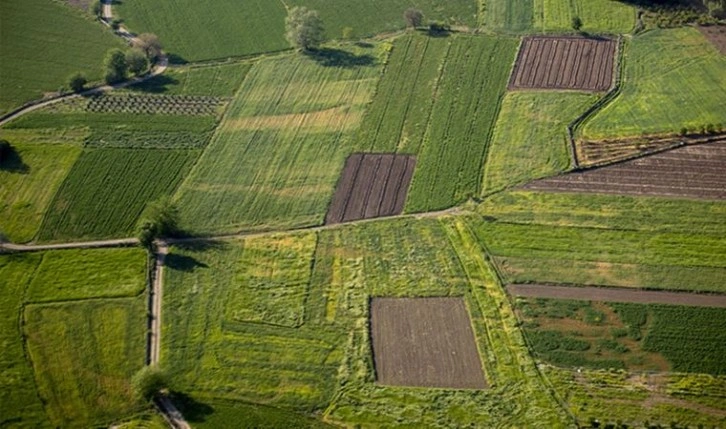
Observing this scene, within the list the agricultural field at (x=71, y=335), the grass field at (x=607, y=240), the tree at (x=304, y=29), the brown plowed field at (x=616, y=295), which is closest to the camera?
the agricultural field at (x=71, y=335)

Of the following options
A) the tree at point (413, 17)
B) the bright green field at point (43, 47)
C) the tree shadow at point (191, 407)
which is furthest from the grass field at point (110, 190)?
the tree at point (413, 17)

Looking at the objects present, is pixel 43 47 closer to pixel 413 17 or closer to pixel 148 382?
pixel 413 17

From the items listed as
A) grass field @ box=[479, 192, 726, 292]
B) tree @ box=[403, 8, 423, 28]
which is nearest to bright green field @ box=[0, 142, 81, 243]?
grass field @ box=[479, 192, 726, 292]

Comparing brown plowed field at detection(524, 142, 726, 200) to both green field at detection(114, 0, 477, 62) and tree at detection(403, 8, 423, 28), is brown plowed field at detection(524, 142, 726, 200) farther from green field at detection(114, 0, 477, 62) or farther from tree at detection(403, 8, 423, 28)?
tree at detection(403, 8, 423, 28)

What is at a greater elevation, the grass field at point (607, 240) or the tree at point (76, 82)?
the tree at point (76, 82)

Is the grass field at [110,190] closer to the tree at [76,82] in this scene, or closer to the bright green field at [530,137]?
the tree at [76,82]

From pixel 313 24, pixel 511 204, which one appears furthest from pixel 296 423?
pixel 313 24

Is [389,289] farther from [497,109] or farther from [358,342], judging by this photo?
[497,109]
